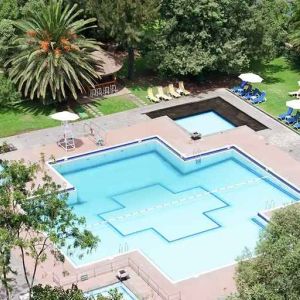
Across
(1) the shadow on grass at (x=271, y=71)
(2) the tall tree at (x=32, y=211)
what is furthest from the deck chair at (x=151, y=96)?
(2) the tall tree at (x=32, y=211)

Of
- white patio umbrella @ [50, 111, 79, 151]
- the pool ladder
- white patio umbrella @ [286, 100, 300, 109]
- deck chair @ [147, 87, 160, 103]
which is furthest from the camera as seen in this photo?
deck chair @ [147, 87, 160, 103]

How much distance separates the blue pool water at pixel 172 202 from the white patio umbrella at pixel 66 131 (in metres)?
1.17

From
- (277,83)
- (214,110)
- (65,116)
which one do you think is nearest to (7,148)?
(65,116)

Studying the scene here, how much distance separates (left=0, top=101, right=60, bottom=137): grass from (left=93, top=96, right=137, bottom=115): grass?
8.63 feet

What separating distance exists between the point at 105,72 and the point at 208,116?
6.08m

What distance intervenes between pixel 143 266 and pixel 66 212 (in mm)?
8127

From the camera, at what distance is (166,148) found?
38.9 meters

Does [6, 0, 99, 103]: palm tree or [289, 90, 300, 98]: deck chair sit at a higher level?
[6, 0, 99, 103]: palm tree

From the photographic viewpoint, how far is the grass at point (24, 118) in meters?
40.3

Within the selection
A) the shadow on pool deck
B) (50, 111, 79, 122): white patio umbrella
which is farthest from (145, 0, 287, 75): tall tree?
(50, 111, 79, 122): white patio umbrella

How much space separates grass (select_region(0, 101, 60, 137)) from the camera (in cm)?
4034

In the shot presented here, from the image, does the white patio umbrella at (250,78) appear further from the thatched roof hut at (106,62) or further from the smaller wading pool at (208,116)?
the thatched roof hut at (106,62)

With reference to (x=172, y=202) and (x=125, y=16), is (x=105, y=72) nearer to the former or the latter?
(x=125, y=16)

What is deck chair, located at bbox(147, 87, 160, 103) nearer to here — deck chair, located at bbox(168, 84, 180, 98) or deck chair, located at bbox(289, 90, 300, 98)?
deck chair, located at bbox(168, 84, 180, 98)
